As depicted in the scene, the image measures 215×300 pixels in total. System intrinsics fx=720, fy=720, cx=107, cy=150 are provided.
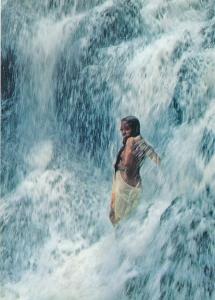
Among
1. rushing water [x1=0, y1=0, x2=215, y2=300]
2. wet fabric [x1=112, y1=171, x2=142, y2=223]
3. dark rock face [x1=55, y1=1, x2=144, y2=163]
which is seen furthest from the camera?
dark rock face [x1=55, y1=1, x2=144, y2=163]

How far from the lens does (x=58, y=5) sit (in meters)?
3.90

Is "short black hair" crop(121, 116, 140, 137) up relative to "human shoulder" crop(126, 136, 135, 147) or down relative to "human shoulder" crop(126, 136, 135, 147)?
up

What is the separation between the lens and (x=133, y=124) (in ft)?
12.0

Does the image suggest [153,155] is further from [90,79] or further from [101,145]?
[90,79]

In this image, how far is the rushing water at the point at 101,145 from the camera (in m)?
3.47

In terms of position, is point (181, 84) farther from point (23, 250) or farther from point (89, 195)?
point (23, 250)

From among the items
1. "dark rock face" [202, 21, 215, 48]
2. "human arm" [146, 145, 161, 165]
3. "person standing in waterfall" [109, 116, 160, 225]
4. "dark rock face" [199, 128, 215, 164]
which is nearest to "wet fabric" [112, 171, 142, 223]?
"person standing in waterfall" [109, 116, 160, 225]

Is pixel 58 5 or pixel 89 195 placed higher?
pixel 58 5

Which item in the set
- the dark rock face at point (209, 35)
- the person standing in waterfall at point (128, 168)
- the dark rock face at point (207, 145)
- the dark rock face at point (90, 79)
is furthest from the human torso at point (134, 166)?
the dark rock face at point (209, 35)

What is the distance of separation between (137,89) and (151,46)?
0.77ft

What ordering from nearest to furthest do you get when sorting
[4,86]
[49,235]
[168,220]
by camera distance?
[168,220]
[49,235]
[4,86]

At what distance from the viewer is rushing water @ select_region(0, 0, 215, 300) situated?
3471mm

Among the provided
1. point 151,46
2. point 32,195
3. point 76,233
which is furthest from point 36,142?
point 151,46

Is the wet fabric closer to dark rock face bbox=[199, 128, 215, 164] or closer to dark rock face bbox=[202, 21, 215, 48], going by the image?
dark rock face bbox=[199, 128, 215, 164]
